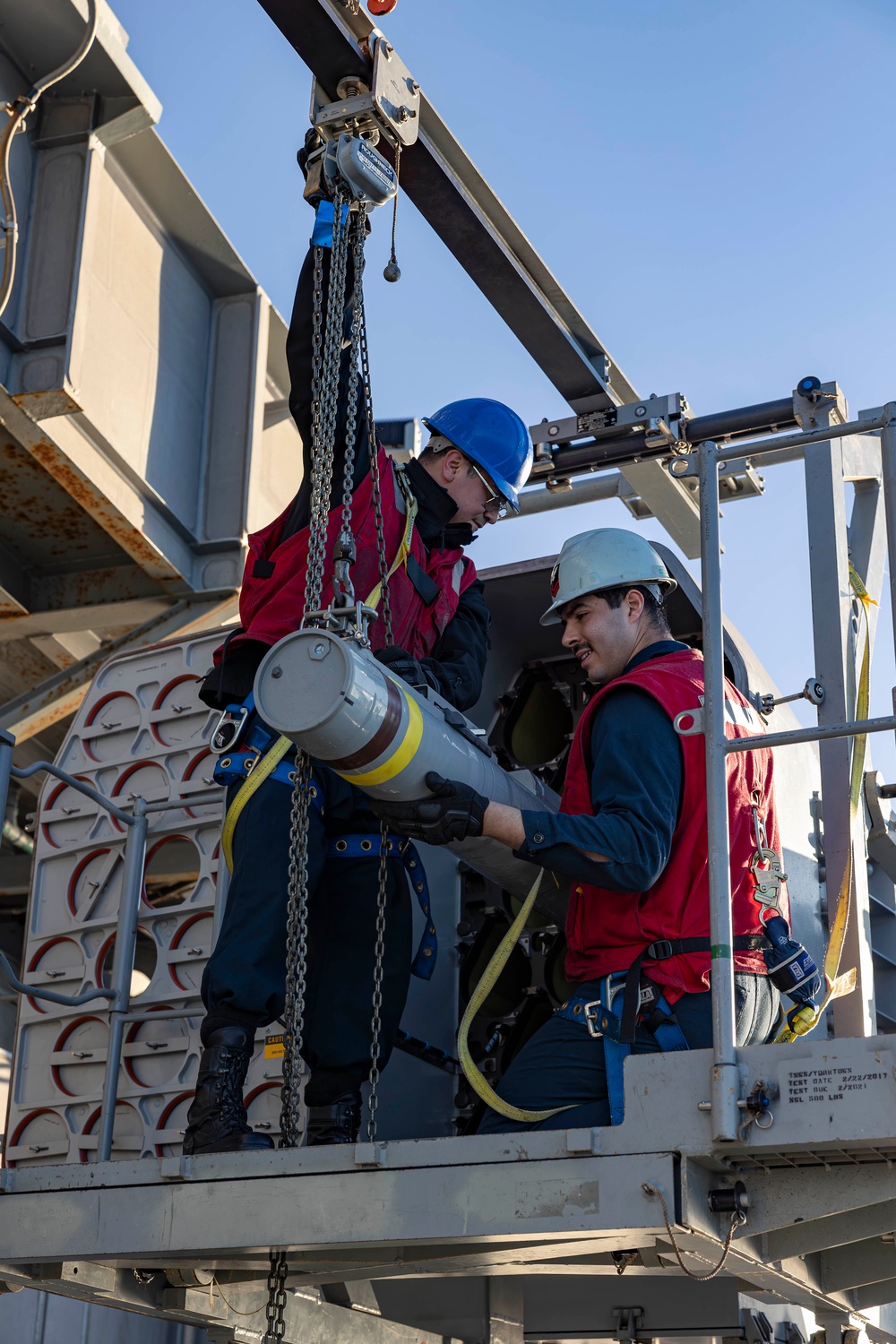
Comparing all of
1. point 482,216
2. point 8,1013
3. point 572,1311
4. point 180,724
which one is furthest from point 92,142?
point 572,1311

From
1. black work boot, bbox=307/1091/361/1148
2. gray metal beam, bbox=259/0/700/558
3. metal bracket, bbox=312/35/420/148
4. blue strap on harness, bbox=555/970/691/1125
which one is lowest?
black work boot, bbox=307/1091/361/1148

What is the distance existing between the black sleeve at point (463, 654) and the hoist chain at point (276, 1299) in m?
1.65

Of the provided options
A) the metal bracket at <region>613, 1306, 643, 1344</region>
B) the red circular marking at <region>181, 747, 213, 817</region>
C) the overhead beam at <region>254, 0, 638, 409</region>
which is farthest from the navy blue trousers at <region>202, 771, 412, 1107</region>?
the overhead beam at <region>254, 0, 638, 409</region>

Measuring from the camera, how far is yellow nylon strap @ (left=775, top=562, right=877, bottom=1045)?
4.01 metres

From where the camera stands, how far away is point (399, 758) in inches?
146

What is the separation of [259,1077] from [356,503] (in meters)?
1.91

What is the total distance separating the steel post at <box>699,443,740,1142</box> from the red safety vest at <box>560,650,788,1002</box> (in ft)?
1.15

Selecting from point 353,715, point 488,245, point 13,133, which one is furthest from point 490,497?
point 13,133

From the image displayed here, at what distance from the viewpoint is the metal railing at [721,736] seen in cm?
331

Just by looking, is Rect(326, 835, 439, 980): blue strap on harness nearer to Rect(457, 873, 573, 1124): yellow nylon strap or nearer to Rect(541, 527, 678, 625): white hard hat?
Rect(457, 873, 573, 1124): yellow nylon strap

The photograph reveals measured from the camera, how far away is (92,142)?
8039 mm

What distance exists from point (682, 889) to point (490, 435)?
1831 millimetres

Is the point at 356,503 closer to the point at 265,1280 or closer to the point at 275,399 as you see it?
the point at 265,1280

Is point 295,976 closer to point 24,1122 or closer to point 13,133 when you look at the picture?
point 24,1122
